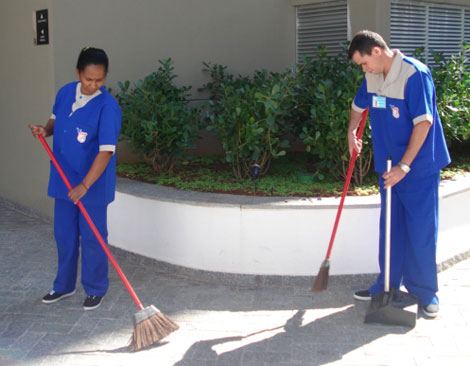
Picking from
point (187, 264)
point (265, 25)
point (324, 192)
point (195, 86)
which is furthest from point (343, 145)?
point (265, 25)

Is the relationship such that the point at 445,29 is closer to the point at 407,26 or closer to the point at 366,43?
the point at 407,26

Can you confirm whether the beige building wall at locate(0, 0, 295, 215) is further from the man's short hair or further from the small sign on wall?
the man's short hair

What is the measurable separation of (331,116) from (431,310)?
5.99 ft

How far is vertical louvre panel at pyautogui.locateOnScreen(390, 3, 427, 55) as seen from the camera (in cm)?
672

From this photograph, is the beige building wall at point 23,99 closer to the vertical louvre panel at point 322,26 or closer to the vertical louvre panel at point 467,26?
the vertical louvre panel at point 322,26

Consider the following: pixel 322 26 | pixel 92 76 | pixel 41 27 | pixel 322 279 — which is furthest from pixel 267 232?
pixel 322 26

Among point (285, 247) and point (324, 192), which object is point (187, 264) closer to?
point (285, 247)

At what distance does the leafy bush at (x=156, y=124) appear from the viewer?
555 centimetres

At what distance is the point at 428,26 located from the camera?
7070 millimetres

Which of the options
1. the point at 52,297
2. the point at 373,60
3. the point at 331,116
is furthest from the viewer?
the point at 331,116

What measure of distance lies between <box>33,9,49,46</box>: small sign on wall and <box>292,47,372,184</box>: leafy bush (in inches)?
96.4

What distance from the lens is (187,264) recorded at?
4.93 meters

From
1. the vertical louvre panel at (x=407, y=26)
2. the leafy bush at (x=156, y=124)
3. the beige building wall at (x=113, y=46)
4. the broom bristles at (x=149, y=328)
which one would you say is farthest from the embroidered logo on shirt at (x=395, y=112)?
the beige building wall at (x=113, y=46)

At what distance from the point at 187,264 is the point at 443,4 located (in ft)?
14.9
